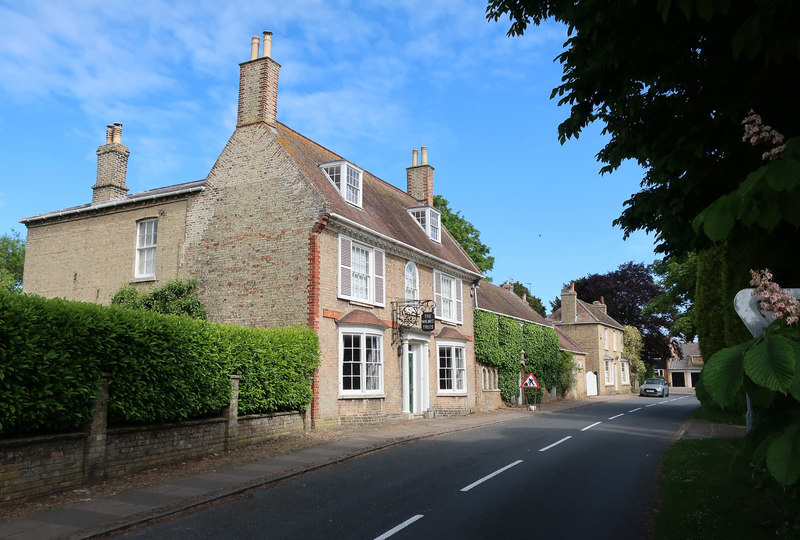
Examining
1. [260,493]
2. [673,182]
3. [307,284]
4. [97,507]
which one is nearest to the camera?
[673,182]

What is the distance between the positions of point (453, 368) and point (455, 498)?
1743 centimetres

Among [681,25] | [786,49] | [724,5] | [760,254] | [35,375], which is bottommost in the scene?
[35,375]

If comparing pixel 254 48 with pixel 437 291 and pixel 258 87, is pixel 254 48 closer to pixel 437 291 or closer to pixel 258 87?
pixel 258 87

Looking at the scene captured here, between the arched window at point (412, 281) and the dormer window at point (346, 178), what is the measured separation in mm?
3548

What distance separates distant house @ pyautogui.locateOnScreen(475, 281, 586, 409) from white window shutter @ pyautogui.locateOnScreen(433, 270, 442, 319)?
15.2ft

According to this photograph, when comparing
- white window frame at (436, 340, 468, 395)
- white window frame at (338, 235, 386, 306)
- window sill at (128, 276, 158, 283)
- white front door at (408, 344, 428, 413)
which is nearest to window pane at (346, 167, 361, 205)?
white window frame at (338, 235, 386, 306)

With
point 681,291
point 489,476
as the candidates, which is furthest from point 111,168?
point 681,291

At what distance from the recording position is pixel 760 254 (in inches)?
230

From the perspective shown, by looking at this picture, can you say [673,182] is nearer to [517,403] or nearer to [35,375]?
[35,375]

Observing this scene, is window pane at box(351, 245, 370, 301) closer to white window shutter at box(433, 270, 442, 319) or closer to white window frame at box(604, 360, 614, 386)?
white window shutter at box(433, 270, 442, 319)

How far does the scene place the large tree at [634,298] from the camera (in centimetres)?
6353

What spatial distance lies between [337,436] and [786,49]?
15.3 m

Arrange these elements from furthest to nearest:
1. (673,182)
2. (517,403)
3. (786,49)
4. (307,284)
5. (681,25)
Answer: (517,403) < (307,284) < (673,182) < (681,25) < (786,49)

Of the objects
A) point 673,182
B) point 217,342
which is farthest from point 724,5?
point 217,342
